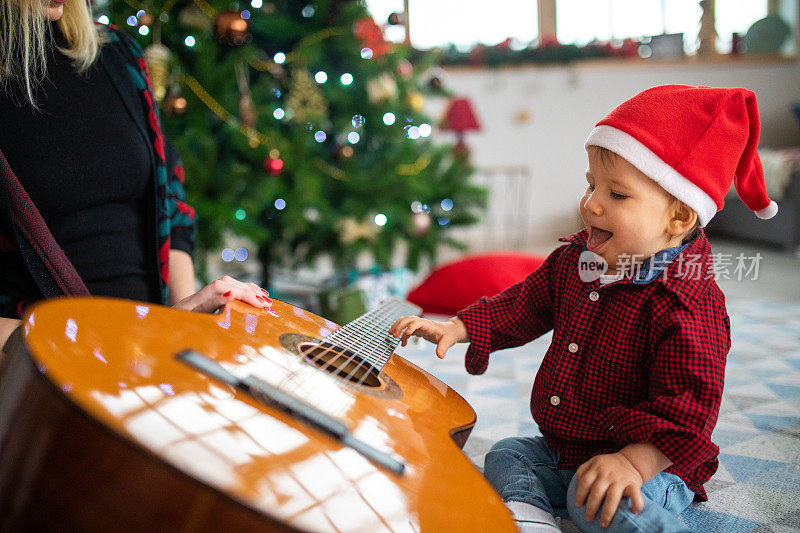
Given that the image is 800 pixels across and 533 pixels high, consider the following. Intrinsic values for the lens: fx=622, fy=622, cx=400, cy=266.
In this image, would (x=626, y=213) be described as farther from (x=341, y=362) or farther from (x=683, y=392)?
(x=341, y=362)

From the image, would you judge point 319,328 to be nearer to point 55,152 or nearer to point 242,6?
point 55,152

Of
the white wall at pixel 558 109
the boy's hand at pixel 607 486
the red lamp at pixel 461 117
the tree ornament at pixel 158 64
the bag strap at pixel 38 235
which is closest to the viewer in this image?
the boy's hand at pixel 607 486

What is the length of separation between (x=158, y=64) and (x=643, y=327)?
173cm

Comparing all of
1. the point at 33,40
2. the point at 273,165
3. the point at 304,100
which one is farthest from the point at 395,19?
the point at 33,40

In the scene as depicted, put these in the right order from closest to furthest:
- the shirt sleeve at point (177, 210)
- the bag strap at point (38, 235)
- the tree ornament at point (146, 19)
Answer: the bag strap at point (38, 235) < the shirt sleeve at point (177, 210) < the tree ornament at point (146, 19)

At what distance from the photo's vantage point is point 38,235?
87 centimetres

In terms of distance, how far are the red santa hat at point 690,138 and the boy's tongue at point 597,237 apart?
0.09 metres

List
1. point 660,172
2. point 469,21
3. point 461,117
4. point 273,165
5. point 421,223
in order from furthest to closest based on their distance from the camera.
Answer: point 469,21, point 461,117, point 421,223, point 273,165, point 660,172

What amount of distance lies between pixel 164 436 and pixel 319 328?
0.43 meters

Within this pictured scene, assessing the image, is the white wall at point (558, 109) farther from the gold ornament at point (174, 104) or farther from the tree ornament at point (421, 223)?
the gold ornament at point (174, 104)

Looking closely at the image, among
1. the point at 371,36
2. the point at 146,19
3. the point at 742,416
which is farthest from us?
the point at 371,36

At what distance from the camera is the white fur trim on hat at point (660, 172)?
0.75 metres

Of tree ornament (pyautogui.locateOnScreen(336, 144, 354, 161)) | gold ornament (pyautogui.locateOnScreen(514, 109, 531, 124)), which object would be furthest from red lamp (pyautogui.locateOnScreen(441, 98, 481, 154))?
tree ornament (pyautogui.locateOnScreen(336, 144, 354, 161))

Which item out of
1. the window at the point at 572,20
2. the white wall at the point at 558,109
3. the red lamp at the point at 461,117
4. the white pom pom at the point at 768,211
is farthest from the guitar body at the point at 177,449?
the window at the point at 572,20
